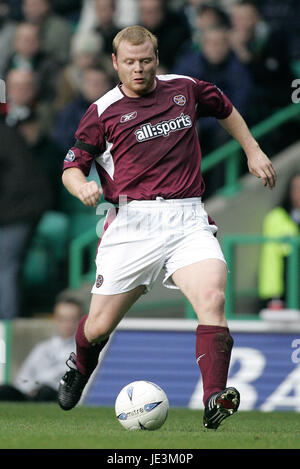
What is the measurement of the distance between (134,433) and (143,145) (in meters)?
1.84

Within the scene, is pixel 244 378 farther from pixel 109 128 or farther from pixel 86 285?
pixel 109 128

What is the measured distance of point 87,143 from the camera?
7441 mm

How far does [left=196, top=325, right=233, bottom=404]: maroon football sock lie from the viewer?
6789 mm

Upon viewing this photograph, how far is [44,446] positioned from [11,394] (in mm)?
5529

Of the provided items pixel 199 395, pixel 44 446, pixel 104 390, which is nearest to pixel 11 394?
pixel 104 390

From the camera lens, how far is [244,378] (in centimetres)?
1095

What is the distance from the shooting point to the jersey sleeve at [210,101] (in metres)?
7.70

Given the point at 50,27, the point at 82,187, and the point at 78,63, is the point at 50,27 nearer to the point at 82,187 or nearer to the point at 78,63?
the point at 78,63

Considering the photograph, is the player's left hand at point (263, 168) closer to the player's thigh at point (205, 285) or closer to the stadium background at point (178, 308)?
the player's thigh at point (205, 285)

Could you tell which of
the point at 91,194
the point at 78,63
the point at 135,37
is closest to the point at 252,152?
the point at 135,37

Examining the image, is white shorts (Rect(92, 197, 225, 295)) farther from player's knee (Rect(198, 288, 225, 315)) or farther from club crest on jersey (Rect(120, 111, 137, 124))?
club crest on jersey (Rect(120, 111, 137, 124))

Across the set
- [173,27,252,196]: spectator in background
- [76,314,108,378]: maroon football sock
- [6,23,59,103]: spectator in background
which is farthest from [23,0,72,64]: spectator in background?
[76,314,108,378]: maroon football sock

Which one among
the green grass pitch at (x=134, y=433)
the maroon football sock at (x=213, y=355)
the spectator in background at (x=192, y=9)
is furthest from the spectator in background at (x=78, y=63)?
the maroon football sock at (x=213, y=355)

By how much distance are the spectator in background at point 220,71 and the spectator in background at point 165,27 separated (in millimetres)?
689
